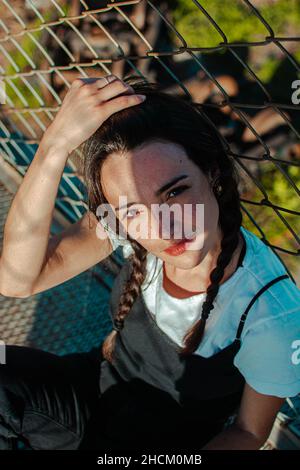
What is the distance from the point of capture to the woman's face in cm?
117

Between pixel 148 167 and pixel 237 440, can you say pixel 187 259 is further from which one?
pixel 237 440

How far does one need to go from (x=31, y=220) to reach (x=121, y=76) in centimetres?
223

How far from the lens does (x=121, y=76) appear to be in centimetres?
343

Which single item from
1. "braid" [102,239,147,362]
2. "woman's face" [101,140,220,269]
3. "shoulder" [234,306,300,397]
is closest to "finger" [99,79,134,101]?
"woman's face" [101,140,220,269]

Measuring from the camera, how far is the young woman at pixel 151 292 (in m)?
1.20

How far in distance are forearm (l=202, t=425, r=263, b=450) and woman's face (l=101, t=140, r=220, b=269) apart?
41cm

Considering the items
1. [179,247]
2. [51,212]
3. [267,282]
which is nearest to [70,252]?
[51,212]

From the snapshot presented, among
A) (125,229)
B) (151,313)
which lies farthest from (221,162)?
(151,313)

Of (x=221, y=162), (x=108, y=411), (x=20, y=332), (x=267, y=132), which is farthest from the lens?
(x=267, y=132)

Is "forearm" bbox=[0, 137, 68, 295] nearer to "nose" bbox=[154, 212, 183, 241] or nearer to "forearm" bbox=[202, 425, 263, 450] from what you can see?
"nose" bbox=[154, 212, 183, 241]

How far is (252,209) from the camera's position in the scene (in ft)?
9.62

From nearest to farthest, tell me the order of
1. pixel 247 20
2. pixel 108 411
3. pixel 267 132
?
pixel 108 411
pixel 267 132
pixel 247 20
